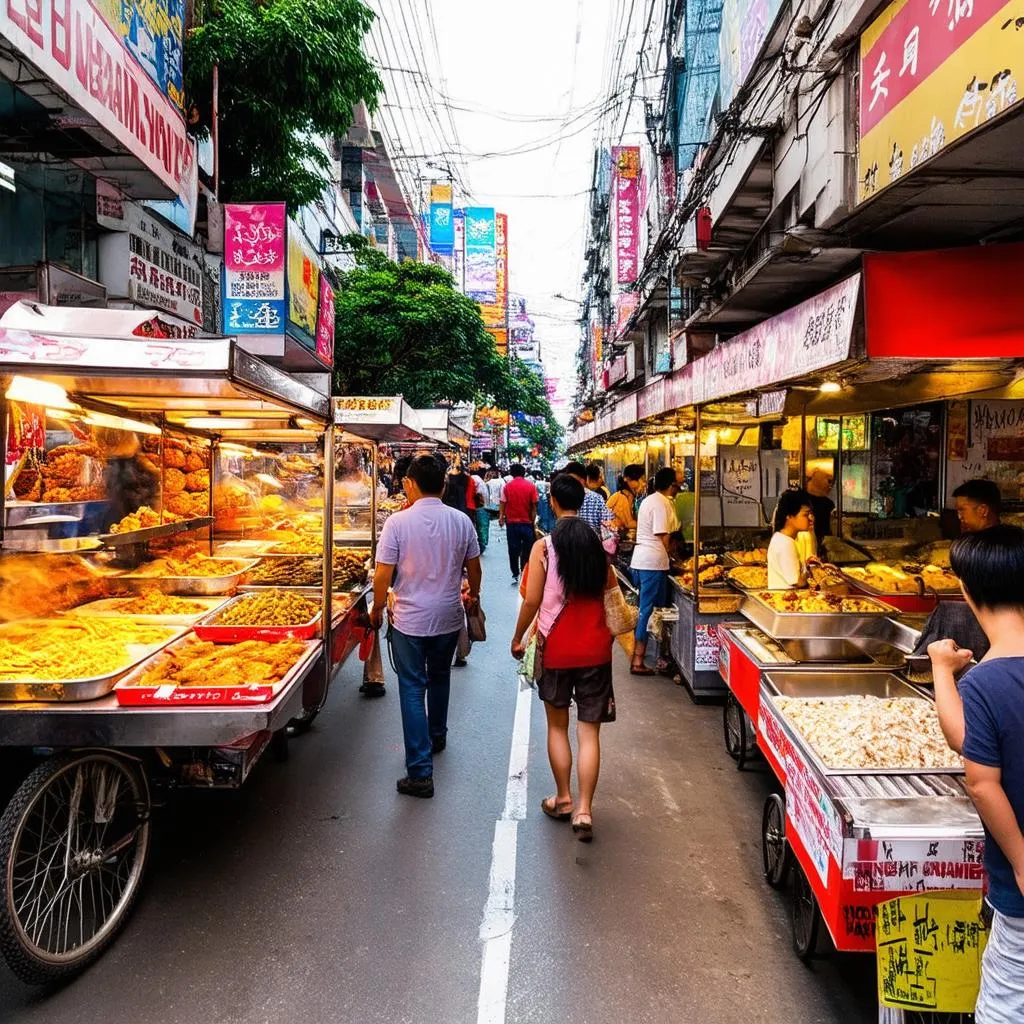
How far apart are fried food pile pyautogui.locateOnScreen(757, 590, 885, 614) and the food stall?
3.41m

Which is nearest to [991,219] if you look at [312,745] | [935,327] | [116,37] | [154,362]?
[935,327]

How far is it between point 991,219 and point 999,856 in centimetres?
400

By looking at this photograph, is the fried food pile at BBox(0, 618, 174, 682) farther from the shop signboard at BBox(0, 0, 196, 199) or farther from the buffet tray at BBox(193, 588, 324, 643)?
the shop signboard at BBox(0, 0, 196, 199)

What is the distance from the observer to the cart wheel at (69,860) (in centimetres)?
318

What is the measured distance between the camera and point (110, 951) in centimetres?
362

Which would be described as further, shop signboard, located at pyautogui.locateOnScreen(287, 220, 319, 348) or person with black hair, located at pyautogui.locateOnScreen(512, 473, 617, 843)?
shop signboard, located at pyautogui.locateOnScreen(287, 220, 319, 348)

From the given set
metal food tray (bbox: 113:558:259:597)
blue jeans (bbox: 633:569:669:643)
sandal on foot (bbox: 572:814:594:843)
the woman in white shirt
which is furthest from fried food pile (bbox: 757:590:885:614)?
metal food tray (bbox: 113:558:259:597)

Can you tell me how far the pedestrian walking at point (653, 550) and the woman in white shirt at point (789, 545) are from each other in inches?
76.8

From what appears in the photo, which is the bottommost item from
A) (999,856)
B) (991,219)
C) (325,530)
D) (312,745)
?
(312,745)

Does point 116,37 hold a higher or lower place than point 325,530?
higher

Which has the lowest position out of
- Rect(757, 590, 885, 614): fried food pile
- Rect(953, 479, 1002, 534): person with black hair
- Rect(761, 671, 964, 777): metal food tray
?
Rect(761, 671, 964, 777): metal food tray

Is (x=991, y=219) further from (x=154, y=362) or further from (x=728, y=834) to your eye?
(x=154, y=362)

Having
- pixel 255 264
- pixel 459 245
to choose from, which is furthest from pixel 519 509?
pixel 459 245

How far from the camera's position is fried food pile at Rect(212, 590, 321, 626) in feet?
18.9
